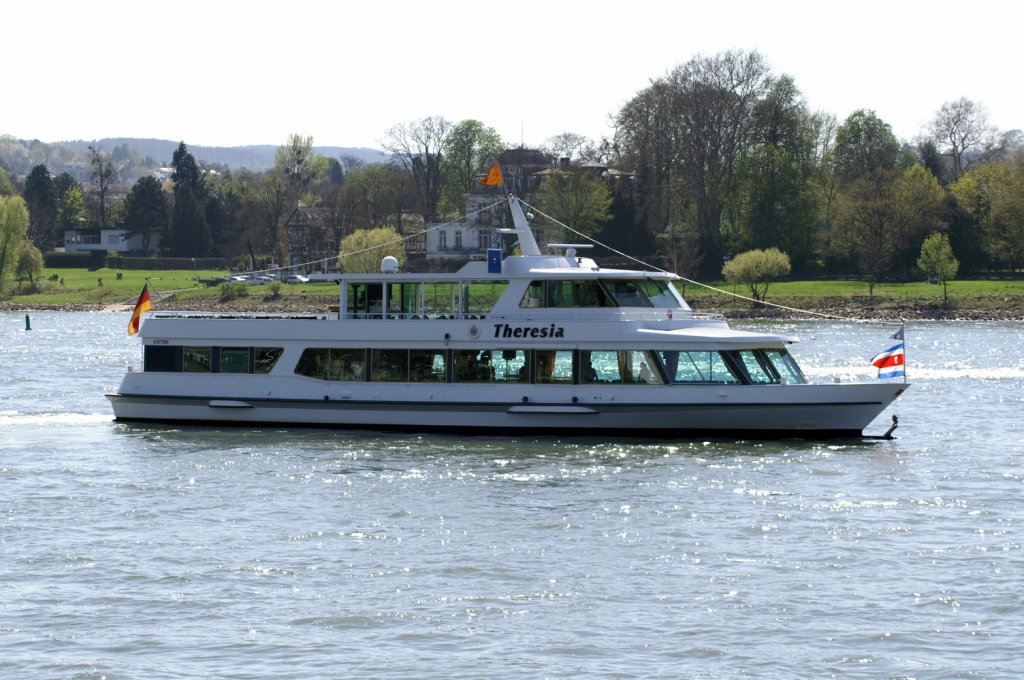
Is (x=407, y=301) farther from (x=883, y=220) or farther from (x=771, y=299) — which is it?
(x=883, y=220)

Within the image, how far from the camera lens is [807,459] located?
2867cm

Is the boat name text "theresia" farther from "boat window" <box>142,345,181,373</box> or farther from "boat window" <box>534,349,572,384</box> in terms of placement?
"boat window" <box>142,345,181,373</box>

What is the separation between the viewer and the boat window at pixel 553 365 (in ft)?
101

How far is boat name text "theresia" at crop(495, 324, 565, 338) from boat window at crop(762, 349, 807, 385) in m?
4.53

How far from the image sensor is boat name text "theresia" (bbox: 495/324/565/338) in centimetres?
3088

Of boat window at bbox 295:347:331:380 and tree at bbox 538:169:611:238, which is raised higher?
tree at bbox 538:169:611:238

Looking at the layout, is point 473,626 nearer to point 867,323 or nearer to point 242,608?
point 242,608

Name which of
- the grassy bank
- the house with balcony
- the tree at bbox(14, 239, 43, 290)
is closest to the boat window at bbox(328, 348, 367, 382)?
the grassy bank

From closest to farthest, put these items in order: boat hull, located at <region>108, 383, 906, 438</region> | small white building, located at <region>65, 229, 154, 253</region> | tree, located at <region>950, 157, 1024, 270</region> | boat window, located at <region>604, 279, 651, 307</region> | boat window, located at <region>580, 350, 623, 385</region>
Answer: boat hull, located at <region>108, 383, 906, 438</region>
boat window, located at <region>580, 350, 623, 385</region>
boat window, located at <region>604, 279, 651, 307</region>
tree, located at <region>950, 157, 1024, 270</region>
small white building, located at <region>65, 229, 154, 253</region>

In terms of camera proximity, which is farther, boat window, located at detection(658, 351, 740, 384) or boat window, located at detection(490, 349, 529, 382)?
boat window, located at detection(490, 349, 529, 382)

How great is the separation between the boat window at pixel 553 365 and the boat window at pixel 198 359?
7.85 metres

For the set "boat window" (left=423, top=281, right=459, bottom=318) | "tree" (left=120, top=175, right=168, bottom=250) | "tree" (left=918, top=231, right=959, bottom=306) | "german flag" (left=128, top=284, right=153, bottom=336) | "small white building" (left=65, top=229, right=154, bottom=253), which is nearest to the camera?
"boat window" (left=423, top=281, right=459, bottom=318)

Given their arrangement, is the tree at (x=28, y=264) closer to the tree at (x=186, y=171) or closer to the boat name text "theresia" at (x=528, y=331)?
the tree at (x=186, y=171)

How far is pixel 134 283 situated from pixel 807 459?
97765mm
